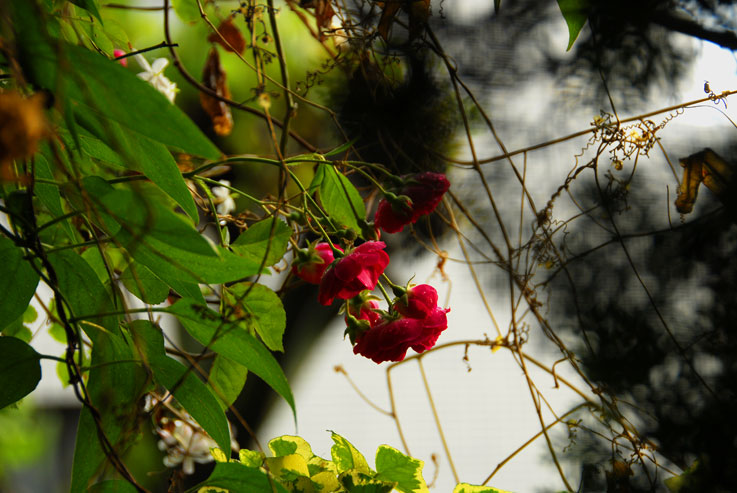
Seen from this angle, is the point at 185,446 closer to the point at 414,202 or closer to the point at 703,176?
the point at 414,202

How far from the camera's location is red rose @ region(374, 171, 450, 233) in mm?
281

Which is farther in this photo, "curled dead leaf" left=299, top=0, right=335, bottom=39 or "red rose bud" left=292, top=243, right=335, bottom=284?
"curled dead leaf" left=299, top=0, right=335, bottom=39

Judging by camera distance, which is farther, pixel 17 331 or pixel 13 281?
pixel 17 331

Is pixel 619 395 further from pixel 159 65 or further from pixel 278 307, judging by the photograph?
pixel 159 65

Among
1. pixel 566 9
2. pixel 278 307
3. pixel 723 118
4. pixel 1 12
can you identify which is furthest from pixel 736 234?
pixel 1 12

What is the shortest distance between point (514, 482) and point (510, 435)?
0.21 feet

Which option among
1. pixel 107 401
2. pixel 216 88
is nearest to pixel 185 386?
pixel 107 401

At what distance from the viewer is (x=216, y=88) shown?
515mm

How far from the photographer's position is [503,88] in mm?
494

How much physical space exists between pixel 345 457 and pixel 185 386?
5.2 inches

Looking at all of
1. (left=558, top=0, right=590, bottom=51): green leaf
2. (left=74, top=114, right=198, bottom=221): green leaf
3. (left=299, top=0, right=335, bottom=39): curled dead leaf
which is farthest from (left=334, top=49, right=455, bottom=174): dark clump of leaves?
(left=74, top=114, right=198, bottom=221): green leaf

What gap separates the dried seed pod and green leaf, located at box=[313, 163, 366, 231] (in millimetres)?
242

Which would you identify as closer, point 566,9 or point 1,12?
point 1,12

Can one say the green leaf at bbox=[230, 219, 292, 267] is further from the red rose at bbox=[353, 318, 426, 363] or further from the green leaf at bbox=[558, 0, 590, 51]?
the green leaf at bbox=[558, 0, 590, 51]
